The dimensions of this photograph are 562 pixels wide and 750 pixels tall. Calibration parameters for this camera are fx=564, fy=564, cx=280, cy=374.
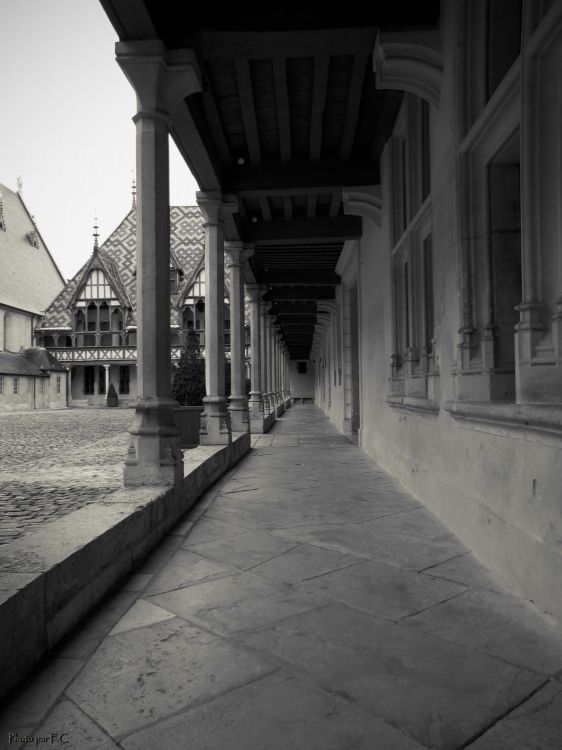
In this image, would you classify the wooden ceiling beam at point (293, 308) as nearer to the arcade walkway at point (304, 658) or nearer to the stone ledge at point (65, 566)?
the stone ledge at point (65, 566)

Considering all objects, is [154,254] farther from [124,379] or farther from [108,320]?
[124,379]

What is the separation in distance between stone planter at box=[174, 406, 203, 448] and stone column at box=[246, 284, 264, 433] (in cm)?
495

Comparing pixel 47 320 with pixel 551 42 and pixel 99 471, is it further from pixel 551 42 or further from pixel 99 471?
pixel 551 42

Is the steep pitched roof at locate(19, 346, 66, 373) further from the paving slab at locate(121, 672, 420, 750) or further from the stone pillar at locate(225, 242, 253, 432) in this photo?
the paving slab at locate(121, 672, 420, 750)

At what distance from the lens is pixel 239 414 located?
376 inches

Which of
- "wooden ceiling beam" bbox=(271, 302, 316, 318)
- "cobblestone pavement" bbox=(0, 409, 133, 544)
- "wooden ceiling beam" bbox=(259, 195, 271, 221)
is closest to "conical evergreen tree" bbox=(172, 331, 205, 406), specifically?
"cobblestone pavement" bbox=(0, 409, 133, 544)

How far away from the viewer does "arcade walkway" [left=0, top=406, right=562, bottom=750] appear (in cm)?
159

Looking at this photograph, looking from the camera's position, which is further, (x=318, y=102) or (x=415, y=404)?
(x=318, y=102)

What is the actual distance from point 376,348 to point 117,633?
6.07 m

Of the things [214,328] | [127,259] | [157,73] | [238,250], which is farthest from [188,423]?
[127,259]

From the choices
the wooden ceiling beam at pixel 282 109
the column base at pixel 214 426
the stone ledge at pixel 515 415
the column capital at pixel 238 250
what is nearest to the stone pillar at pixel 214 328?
the column base at pixel 214 426

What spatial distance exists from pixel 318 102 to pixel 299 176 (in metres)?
1.60

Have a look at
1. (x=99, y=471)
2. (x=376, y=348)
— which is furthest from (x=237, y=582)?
(x=376, y=348)

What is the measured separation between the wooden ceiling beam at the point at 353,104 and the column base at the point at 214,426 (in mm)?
3527
